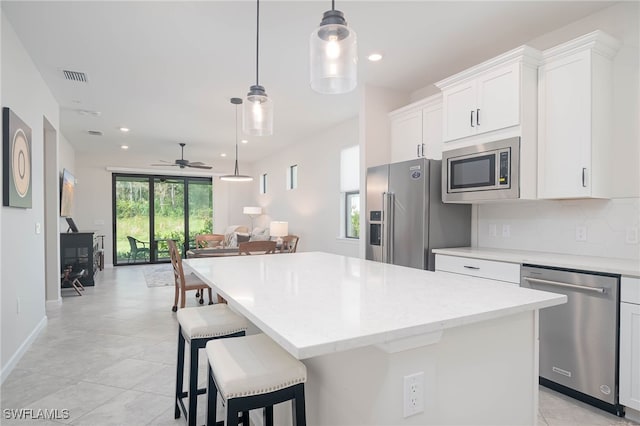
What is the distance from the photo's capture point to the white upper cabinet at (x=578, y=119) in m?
2.43

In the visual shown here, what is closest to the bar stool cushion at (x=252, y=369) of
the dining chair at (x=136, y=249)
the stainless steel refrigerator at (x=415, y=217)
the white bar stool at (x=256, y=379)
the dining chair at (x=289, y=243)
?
the white bar stool at (x=256, y=379)

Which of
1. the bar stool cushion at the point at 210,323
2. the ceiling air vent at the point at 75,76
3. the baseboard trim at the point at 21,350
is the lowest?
the baseboard trim at the point at 21,350

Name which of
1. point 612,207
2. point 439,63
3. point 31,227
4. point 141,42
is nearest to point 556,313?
point 612,207

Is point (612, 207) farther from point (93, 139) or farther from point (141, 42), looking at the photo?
point (93, 139)

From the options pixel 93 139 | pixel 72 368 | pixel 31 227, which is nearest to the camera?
pixel 72 368

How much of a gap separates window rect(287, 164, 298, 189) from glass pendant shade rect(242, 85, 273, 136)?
4.89m

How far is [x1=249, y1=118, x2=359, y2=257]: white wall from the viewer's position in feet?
19.2

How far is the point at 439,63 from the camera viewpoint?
3.55 metres

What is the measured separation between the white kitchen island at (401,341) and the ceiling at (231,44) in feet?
6.81

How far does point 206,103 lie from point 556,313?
4.44 metres

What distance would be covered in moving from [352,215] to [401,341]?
4.72 meters

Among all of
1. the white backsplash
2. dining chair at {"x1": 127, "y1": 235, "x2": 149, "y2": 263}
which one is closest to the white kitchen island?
the white backsplash

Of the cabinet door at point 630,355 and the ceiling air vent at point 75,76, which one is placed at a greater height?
the ceiling air vent at point 75,76

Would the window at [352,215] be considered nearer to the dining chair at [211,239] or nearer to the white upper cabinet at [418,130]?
the white upper cabinet at [418,130]
